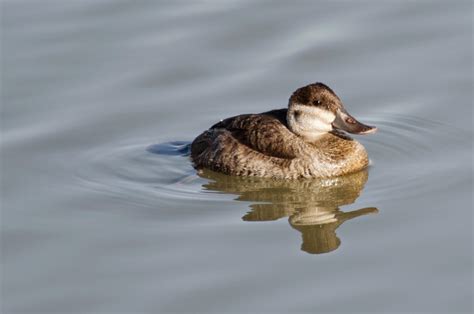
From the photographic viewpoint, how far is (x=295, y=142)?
1175 centimetres

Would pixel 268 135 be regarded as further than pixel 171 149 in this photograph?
No

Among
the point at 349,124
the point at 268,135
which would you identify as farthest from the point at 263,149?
the point at 349,124

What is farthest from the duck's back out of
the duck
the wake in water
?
the wake in water

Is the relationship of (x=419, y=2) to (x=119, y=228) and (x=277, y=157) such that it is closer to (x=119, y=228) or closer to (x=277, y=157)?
(x=277, y=157)

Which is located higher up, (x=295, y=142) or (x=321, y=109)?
(x=321, y=109)

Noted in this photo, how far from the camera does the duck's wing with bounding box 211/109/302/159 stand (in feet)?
38.4

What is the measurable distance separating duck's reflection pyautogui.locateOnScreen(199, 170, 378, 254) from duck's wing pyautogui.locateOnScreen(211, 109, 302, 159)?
323 mm

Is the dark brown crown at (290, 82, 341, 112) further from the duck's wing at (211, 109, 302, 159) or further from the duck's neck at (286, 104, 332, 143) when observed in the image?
the duck's wing at (211, 109, 302, 159)

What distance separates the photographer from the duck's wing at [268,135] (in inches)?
461

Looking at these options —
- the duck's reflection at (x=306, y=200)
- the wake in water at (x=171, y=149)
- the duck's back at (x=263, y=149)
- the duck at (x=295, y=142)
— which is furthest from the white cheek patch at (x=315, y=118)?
the wake in water at (x=171, y=149)

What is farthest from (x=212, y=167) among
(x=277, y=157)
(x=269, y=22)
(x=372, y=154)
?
(x=269, y=22)

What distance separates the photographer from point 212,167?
1191 centimetres

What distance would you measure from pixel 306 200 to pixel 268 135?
3.27 ft

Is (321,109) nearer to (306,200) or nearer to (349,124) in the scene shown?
(349,124)
